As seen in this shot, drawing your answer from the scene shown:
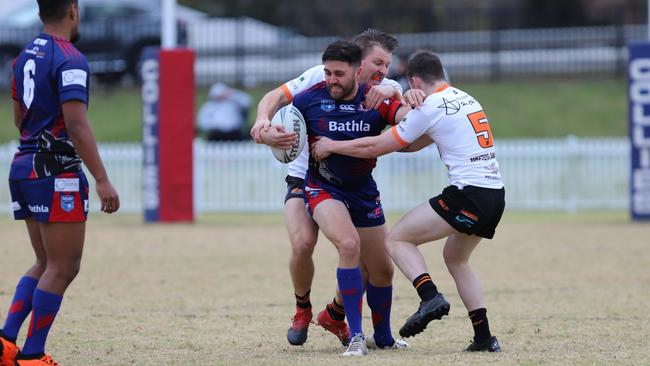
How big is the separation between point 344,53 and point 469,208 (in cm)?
121

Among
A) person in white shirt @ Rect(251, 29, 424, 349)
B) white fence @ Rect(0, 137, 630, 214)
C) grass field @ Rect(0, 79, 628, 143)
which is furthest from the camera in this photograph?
grass field @ Rect(0, 79, 628, 143)

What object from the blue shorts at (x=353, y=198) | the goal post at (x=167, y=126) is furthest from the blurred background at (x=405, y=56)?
the blue shorts at (x=353, y=198)

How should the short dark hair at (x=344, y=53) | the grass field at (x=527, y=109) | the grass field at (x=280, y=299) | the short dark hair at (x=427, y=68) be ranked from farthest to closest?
the grass field at (x=527, y=109)
the short dark hair at (x=427, y=68)
the grass field at (x=280, y=299)
the short dark hair at (x=344, y=53)

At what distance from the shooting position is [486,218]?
7098mm

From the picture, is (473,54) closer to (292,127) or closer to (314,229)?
(314,229)

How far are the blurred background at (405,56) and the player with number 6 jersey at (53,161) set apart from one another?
13648mm

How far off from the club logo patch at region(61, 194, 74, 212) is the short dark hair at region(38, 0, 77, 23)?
98 cm

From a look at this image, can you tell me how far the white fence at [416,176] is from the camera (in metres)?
20.3

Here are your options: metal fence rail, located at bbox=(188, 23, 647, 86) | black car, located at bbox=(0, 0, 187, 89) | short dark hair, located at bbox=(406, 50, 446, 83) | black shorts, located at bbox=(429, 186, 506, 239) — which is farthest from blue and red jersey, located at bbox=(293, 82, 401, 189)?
black car, located at bbox=(0, 0, 187, 89)

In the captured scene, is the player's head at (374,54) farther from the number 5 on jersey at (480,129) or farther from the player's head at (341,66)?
the number 5 on jersey at (480,129)

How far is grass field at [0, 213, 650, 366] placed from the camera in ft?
23.5

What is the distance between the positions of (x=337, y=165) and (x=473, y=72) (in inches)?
804

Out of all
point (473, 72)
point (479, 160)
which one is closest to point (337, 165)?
point (479, 160)

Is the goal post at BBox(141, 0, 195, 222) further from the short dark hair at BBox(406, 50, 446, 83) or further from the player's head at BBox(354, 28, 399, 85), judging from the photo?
the short dark hair at BBox(406, 50, 446, 83)
